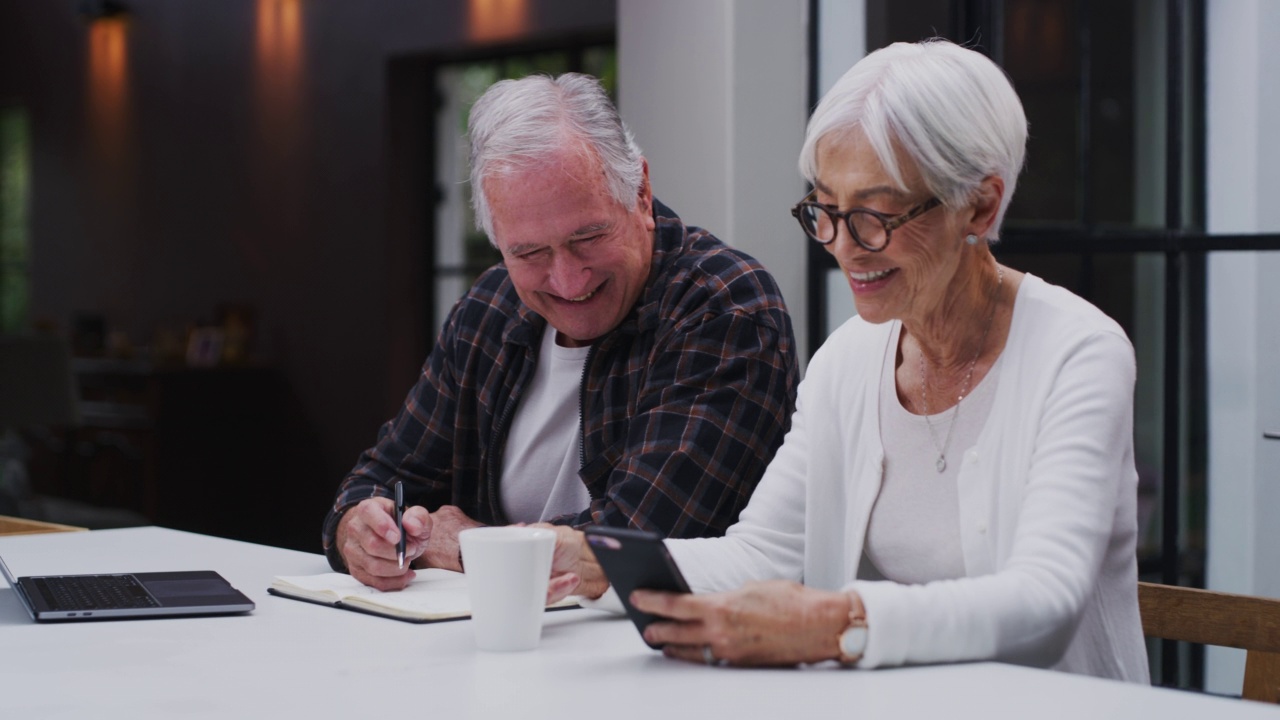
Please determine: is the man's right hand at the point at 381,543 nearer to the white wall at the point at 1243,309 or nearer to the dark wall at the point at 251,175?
the white wall at the point at 1243,309

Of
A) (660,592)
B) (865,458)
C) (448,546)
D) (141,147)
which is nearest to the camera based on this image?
(660,592)

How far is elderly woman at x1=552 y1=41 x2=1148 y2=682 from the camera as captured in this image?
1.25m

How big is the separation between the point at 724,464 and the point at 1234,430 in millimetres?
1685

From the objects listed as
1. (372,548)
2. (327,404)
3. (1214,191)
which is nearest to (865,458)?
(372,548)

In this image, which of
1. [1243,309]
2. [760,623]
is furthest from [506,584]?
[1243,309]

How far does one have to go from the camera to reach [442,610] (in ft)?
4.92

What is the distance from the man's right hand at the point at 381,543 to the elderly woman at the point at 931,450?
219 millimetres

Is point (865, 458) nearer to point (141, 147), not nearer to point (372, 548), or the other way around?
point (372, 548)

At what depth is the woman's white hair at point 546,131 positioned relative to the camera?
1.91m

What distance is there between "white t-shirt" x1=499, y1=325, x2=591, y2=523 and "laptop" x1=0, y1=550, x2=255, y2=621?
510 mm

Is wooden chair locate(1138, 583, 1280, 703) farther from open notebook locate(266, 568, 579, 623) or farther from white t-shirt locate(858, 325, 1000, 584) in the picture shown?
open notebook locate(266, 568, 579, 623)

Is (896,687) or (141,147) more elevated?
(141,147)

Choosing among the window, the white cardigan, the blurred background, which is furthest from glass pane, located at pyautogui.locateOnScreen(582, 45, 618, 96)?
the white cardigan

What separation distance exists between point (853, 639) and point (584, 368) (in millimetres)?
901
